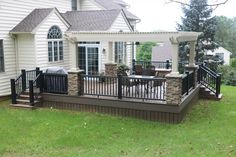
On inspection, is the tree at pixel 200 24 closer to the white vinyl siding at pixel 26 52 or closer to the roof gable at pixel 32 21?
the roof gable at pixel 32 21

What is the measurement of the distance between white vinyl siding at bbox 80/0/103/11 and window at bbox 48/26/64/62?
16.9ft

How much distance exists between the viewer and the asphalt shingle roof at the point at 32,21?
1486 centimetres

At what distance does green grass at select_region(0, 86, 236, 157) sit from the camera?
8.35 metres

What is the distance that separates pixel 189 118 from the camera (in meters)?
11.9

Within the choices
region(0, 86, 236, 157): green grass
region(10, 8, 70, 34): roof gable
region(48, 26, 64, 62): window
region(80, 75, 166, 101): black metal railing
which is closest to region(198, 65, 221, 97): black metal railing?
region(0, 86, 236, 157): green grass

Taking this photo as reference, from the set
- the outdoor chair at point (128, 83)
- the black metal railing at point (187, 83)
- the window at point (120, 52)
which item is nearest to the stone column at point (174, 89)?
the black metal railing at point (187, 83)

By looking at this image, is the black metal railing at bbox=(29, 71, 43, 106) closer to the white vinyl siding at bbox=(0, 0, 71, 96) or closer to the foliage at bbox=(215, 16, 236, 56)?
the white vinyl siding at bbox=(0, 0, 71, 96)

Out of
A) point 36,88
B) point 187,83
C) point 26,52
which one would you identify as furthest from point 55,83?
point 187,83

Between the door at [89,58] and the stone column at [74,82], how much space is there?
5248 mm

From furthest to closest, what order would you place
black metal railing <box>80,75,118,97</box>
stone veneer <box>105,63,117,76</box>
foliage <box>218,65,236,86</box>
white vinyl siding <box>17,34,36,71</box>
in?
foliage <box>218,65,236,86</box> → stone veneer <box>105,63,117,76</box> → white vinyl siding <box>17,34,36,71</box> → black metal railing <box>80,75,118,97</box>

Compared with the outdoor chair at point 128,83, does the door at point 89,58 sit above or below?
above

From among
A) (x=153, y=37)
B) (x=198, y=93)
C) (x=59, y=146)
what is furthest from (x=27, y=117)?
(x=198, y=93)

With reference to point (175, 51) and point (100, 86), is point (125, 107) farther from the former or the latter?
point (175, 51)

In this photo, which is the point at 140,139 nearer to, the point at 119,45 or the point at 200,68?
the point at 200,68
